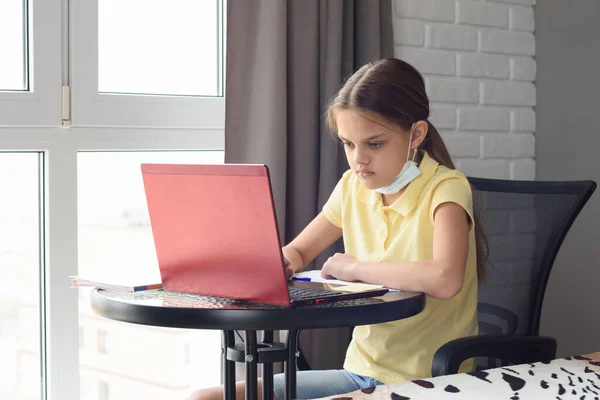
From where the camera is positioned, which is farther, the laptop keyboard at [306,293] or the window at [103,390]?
the window at [103,390]

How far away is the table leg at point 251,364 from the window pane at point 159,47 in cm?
105

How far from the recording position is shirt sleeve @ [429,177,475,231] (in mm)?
1542

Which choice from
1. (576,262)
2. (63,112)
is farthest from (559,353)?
(63,112)

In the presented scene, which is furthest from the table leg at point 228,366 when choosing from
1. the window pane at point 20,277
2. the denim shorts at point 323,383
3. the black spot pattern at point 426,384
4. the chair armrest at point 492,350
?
the window pane at point 20,277

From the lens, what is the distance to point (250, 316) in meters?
1.12

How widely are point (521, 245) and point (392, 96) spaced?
1.39 ft

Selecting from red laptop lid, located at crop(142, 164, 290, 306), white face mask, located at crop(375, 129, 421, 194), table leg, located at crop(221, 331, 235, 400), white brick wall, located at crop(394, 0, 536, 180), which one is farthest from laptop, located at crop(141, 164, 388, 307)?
white brick wall, located at crop(394, 0, 536, 180)

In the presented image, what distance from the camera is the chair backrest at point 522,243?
1647mm

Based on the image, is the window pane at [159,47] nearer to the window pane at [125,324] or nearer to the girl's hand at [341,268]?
the window pane at [125,324]

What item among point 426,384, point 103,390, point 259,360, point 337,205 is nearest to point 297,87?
point 337,205

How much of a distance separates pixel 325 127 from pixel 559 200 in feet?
2.48

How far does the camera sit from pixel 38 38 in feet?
6.30

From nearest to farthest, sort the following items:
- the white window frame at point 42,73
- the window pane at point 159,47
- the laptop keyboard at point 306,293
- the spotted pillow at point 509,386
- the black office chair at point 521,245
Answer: the spotted pillow at point 509,386, the laptop keyboard at point 306,293, the black office chair at point 521,245, the white window frame at point 42,73, the window pane at point 159,47

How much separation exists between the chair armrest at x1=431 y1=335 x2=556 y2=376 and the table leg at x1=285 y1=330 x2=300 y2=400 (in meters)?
0.26
